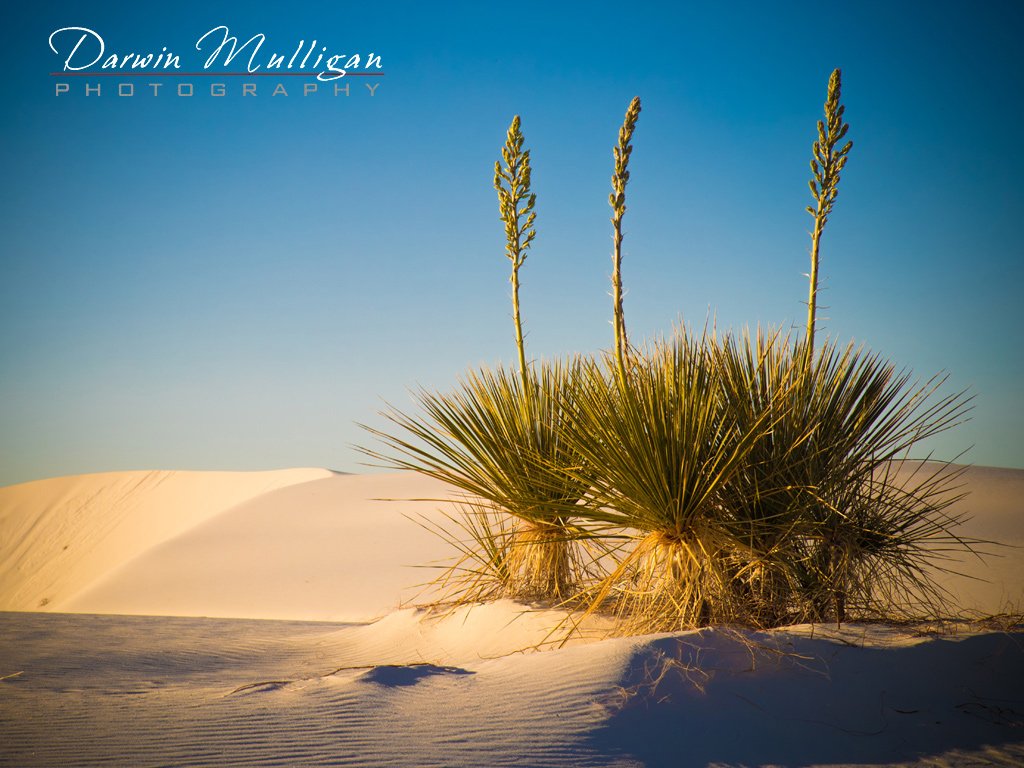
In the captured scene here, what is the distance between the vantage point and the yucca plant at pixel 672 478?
416 cm

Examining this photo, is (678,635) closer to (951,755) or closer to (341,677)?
(951,755)

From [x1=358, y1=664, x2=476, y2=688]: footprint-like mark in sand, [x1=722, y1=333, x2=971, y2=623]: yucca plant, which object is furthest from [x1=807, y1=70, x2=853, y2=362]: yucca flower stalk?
[x1=358, y1=664, x2=476, y2=688]: footprint-like mark in sand

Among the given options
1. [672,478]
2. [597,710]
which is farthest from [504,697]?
[672,478]

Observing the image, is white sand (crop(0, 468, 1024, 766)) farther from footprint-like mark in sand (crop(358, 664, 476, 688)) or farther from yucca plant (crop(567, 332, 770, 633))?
yucca plant (crop(567, 332, 770, 633))

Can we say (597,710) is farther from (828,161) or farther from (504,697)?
(828,161)

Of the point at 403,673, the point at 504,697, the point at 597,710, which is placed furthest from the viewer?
the point at 403,673

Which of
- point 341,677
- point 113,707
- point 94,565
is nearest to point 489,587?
point 341,677

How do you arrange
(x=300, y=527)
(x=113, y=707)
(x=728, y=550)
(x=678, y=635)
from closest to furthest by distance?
(x=113, y=707)
(x=678, y=635)
(x=728, y=550)
(x=300, y=527)

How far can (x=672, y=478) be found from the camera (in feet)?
13.7

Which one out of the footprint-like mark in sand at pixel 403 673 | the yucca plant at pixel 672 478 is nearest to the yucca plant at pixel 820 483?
the yucca plant at pixel 672 478

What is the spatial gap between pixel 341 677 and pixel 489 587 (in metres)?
2.24

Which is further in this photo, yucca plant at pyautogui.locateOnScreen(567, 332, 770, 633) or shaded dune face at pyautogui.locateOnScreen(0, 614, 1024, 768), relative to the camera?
yucca plant at pyautogui.locateOnScreen(567, 332, 770, 633)

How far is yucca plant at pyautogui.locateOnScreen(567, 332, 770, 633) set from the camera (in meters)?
4.16

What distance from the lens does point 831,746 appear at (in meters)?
3.34
